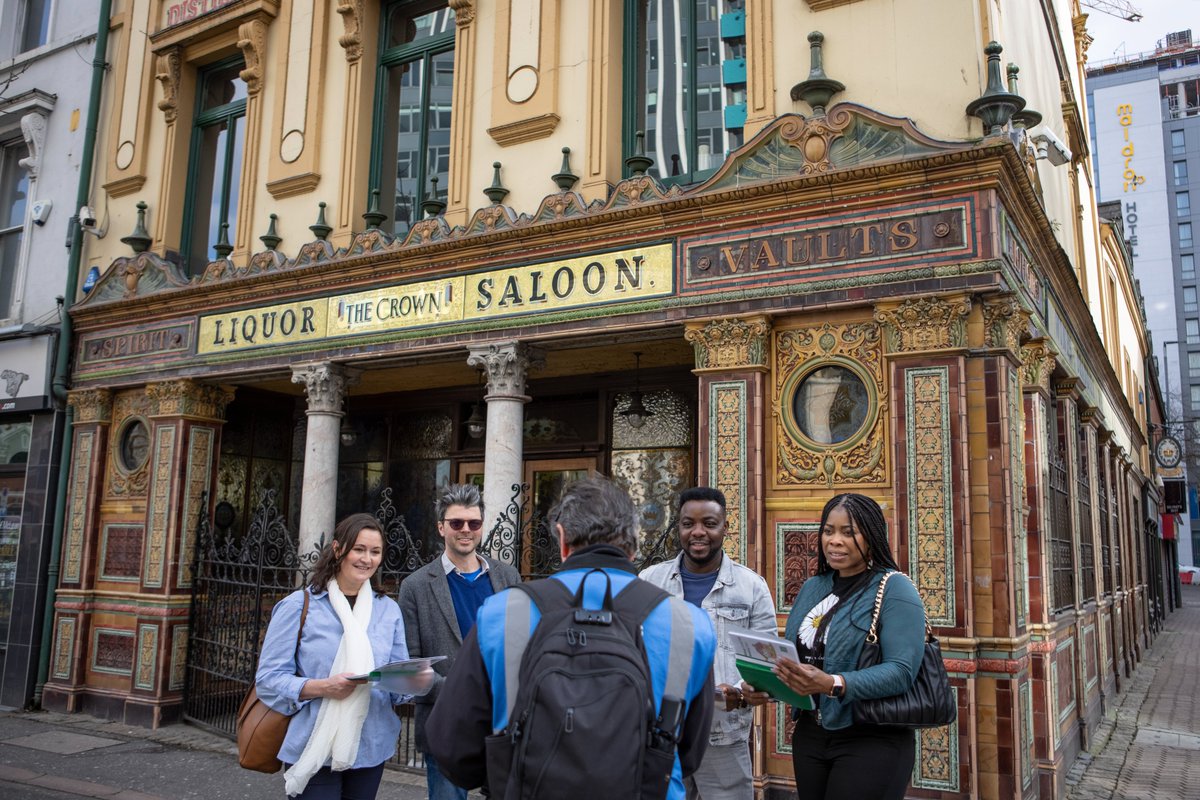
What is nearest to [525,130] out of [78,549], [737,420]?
[737,420]

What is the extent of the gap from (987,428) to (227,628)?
8035 millimetres

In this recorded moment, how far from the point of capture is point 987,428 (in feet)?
21.1

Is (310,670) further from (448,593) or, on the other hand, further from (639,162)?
(639,162)

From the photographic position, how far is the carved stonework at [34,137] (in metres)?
12.7

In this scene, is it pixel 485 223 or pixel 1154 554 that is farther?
pixel 1154 554

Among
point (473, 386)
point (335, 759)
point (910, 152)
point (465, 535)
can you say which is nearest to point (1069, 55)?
point (910, 152)

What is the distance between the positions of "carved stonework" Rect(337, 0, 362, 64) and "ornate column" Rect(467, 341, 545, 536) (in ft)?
13.8

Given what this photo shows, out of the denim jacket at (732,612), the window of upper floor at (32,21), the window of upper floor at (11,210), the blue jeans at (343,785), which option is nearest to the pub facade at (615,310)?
the window of upper floor at (11,210)

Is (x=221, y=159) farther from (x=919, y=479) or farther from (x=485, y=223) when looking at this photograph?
(x=919, y=479)

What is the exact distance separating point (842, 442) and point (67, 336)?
1007cm

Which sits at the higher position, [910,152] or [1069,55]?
[1069,55]

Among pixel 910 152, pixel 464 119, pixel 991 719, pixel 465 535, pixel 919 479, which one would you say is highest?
pixel 464 119

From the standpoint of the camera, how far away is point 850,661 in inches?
133

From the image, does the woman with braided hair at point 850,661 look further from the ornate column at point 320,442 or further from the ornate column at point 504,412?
the ornate column at point 320,442
